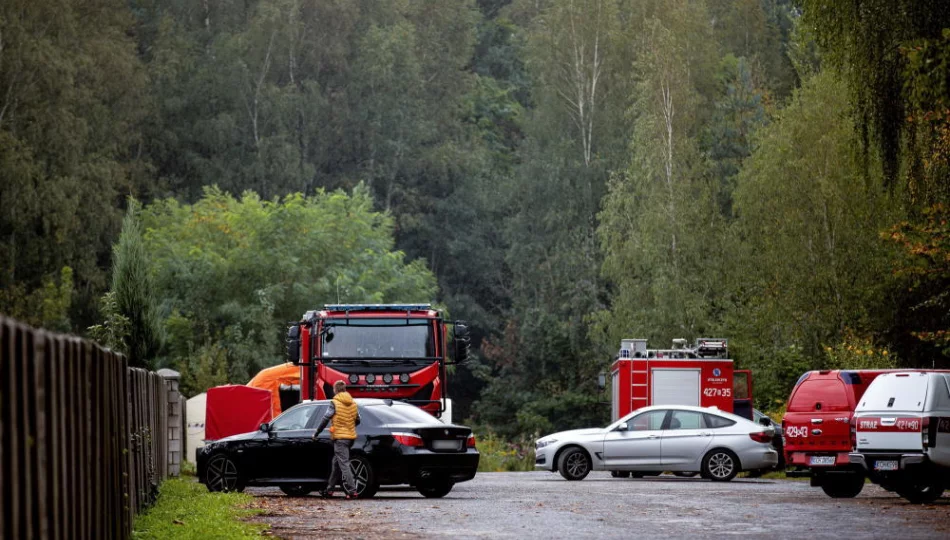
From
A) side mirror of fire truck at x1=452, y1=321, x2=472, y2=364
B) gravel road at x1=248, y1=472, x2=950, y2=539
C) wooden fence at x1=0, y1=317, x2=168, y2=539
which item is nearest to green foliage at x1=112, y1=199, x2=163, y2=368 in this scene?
side mirror of fire truck at x1=452, y1=321, x2=472, y2=364

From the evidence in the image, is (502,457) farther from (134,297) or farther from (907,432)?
(907,432)

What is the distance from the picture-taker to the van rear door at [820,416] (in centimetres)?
2386

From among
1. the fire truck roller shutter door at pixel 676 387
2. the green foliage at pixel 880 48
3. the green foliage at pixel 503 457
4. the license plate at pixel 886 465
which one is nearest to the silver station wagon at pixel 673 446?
the fire truck roller shutter door at pixel 676 387

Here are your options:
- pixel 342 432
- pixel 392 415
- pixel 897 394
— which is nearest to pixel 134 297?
pixel 392 415

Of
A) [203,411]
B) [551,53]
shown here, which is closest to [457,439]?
[203,411]

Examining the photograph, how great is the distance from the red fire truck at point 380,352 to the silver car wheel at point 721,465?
19.5ft

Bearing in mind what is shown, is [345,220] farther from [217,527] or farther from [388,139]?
[217,527]

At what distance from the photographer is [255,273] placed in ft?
182

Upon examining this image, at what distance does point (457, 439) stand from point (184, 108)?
5044cm

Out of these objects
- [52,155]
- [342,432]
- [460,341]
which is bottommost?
[342,432]

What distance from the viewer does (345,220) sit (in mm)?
59531

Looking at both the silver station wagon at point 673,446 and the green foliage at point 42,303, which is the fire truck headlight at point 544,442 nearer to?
the silver station wagon at point 673,446

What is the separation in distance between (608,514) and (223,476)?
7479 millimetres

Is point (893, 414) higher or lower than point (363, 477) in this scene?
higher
